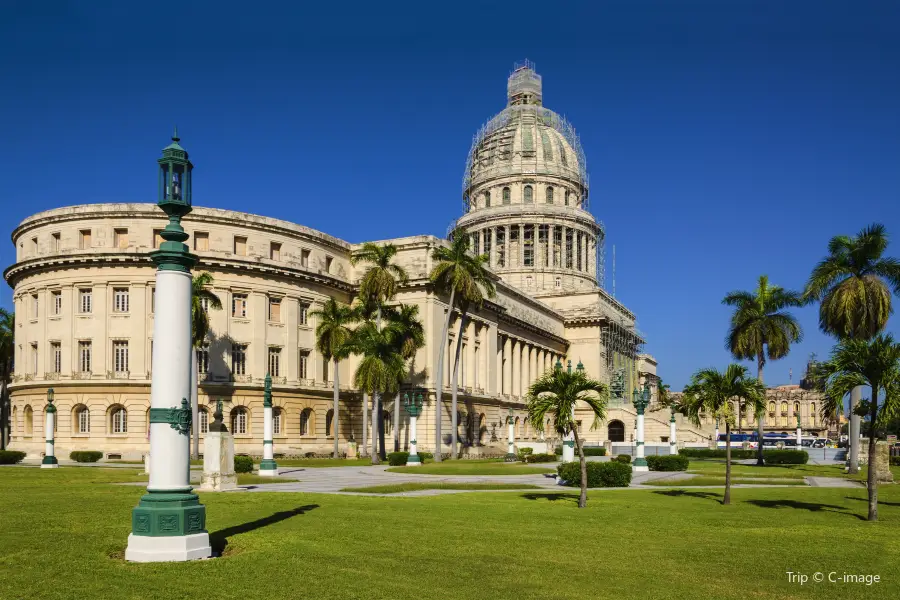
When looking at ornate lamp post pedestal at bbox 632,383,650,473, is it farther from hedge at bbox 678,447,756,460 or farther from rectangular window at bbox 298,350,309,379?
rectangular window at bbox 298,350,309,379

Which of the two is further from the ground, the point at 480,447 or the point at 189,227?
the point at 189,227

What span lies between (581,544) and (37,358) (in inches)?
2251

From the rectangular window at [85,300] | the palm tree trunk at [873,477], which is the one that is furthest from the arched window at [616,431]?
the palm tree trunk at [873,477]

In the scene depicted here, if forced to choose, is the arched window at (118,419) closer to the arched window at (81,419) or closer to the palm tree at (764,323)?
the arched window at (81,419)

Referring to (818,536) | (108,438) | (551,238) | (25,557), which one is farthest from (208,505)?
(551,238)

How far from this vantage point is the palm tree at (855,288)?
44250 millimetres

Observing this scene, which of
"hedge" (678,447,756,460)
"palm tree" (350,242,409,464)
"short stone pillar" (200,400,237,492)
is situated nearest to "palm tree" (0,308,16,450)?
"palm tree" (350,242,409,464)

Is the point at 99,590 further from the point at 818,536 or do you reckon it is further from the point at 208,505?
the point at 818,536

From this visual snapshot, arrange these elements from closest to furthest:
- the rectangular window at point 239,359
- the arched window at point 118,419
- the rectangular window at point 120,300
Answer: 1. the arched window at point 118,419
2. the rectangular window at point 120,300
3. the rectangular window at point 239,359

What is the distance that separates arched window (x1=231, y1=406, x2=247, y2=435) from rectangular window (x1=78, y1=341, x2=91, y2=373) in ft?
35.2

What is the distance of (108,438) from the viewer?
195 feet

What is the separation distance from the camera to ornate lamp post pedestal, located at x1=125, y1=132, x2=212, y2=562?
13547mm

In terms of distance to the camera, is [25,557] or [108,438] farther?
[108,438]

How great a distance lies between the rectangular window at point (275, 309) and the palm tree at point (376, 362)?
9.79m
